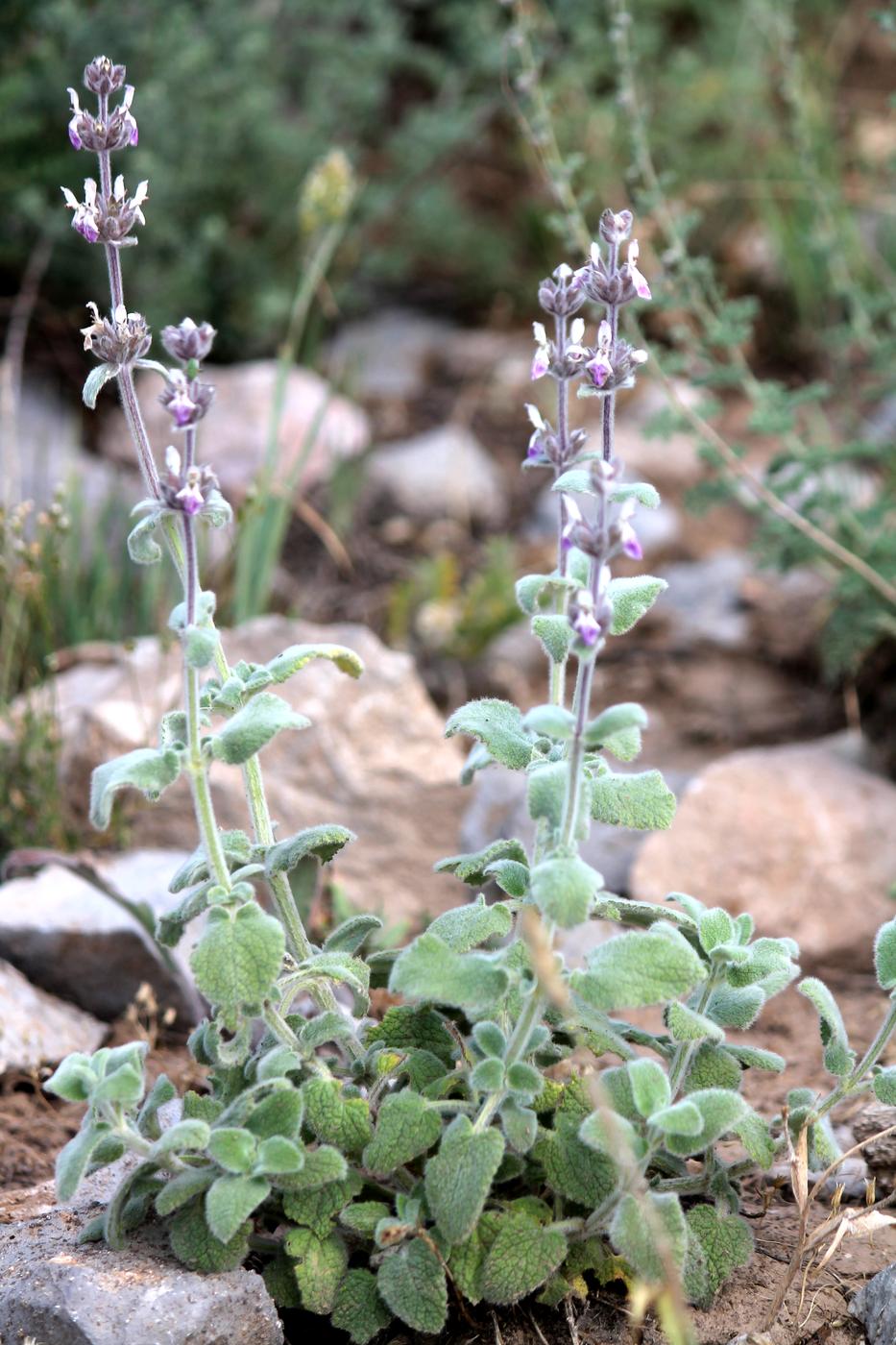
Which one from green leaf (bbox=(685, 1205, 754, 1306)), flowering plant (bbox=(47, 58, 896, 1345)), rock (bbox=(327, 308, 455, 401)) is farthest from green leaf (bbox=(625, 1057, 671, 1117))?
rock (bbox=(327, 308, 455, 401))

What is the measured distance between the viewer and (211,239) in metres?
4.77

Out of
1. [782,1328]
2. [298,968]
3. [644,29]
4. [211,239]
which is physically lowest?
[782,1328]

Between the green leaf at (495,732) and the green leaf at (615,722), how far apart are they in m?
0.24

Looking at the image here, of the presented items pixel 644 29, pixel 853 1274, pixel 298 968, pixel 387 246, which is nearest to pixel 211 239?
pixel 387 246

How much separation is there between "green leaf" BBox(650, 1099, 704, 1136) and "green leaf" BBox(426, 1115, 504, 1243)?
0.60ft

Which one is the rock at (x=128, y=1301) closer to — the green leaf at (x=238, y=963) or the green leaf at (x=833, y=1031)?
the green leaf at (x=238, y=963)

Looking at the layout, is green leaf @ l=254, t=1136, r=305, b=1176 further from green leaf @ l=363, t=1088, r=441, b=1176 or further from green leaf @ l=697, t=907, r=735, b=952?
green leaf @ l=697, t=907, r=735, b=952

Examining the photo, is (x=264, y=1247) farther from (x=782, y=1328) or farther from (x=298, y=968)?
(x=782, y=1328)

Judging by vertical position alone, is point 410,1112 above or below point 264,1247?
above

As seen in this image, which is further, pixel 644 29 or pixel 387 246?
pixel 387 246

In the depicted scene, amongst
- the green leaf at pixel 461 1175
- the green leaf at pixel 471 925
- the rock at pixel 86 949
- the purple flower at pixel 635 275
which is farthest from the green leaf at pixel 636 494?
the rock at pixel 86 949

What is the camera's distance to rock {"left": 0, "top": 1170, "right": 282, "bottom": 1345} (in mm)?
1581

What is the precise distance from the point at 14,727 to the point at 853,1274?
2.00 metres

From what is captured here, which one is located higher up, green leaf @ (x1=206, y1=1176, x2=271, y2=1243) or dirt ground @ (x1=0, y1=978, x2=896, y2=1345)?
green leaf @ (x1=206, y1=1176, x2=271, y2=1243)
